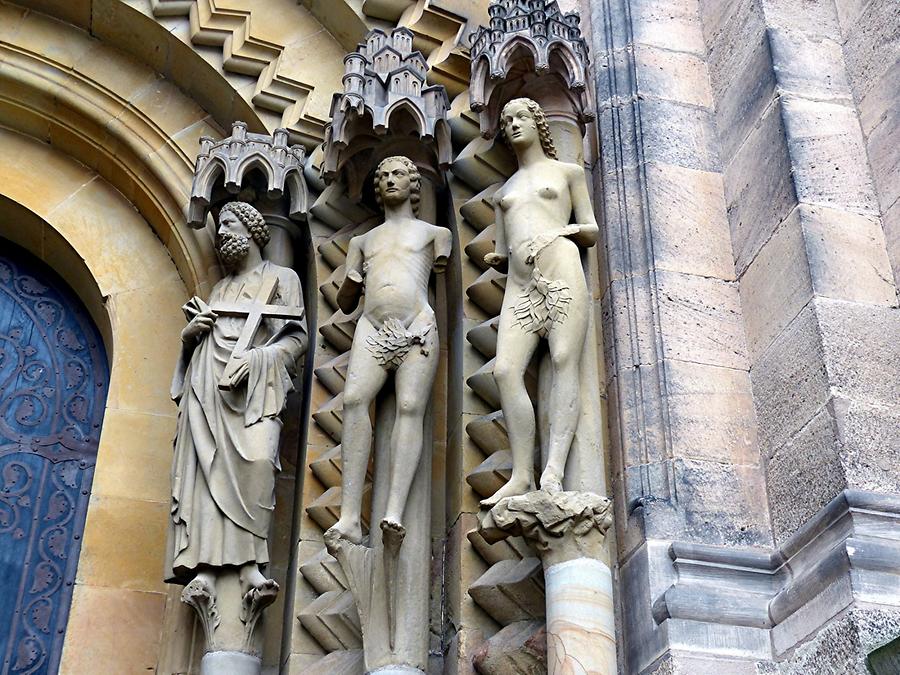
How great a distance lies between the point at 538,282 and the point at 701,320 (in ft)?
2.28

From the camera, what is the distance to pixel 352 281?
18.2 feet

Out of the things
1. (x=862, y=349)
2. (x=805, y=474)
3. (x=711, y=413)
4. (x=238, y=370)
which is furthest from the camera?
(x=238, y=370)

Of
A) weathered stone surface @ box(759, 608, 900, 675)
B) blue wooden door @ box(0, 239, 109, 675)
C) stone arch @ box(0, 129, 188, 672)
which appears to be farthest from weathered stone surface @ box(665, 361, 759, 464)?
blue wooden door @ box(0, 239, 109, 675)

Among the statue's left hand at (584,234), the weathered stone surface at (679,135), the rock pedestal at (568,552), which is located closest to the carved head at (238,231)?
the statue's left hand at (584,234)

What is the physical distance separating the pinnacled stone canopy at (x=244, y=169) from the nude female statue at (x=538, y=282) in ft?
3.78

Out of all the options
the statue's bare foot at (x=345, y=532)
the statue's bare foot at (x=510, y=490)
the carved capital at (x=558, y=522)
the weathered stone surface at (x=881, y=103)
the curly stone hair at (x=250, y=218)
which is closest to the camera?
the carved capital at (x=558, y=522)

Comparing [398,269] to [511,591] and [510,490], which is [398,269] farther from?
[511,591]

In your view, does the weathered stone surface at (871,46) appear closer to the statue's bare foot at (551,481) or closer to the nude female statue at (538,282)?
the nude female statue at (538,282)

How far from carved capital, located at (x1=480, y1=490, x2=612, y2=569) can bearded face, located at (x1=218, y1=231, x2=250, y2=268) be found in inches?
81.2

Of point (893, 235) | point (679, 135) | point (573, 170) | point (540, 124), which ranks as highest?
point (679, 135)

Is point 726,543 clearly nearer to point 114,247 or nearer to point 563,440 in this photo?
point 563,440

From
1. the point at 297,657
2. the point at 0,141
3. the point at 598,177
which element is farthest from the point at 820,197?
the point at 0,141

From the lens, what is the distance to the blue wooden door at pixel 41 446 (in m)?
6.05

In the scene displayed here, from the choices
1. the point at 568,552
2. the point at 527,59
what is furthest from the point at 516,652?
the point at 527,59
